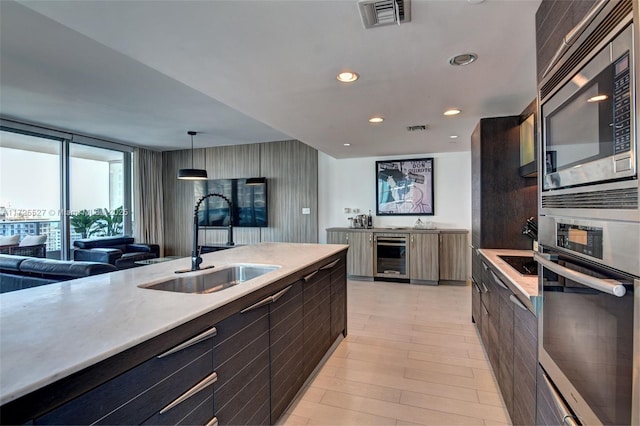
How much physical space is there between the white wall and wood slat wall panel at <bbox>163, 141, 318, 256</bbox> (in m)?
0.22

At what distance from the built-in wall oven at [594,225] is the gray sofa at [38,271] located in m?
3.33

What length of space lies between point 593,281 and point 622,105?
0.45 metres

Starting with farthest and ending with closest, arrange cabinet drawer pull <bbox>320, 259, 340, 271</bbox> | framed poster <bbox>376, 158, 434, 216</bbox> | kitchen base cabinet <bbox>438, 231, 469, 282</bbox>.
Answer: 1. framed poster <bbox>376, 158, 434, 216</bbox>
2. kitchen base cabinet <bbox>438, 231, 469, 282</bbox>
3. cabinet drawer pull <bbox>320, 259, 340, 271</bbox>

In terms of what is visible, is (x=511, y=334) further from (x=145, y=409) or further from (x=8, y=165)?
(x=8, y=165)

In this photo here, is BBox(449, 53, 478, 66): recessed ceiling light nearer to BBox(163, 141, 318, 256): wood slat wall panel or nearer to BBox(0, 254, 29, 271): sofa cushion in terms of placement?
BBox(0, 254, 29, 271): sofa cushion

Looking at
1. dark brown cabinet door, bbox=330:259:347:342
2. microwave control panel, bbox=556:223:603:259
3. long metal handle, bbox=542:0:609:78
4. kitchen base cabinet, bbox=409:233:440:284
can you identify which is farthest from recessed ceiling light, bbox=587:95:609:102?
kitchen base cabinet, bbox=409:233:440:284

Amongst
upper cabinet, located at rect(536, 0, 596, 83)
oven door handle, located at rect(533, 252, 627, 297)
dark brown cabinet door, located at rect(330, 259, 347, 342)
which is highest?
upper cabinet, located at rect(536, 0, 596, 83)

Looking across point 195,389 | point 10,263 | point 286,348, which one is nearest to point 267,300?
point 286,348

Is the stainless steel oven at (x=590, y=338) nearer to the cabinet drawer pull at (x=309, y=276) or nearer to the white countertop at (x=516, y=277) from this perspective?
the white countertop at (x=516, y=277)

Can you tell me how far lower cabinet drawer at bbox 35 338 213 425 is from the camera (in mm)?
754

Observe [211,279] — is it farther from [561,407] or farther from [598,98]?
[598,98]

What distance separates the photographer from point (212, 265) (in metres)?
2.15

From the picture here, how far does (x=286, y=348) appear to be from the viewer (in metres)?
1.86

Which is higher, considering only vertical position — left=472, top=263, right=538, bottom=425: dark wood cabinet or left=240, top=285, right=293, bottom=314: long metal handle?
left=240, top=285, right=293, bottom=314: long metal handle
